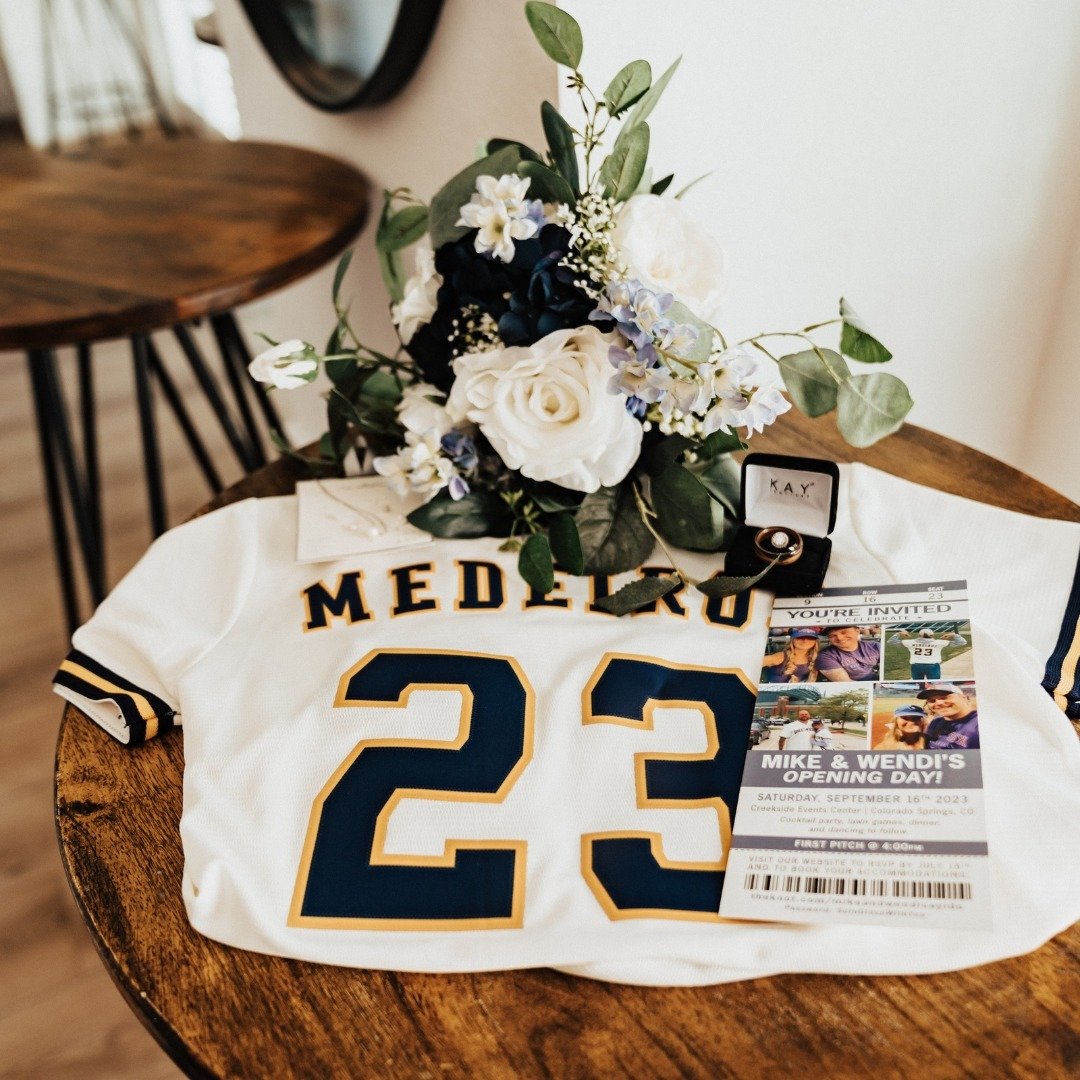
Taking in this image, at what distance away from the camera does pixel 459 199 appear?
84 centimetres

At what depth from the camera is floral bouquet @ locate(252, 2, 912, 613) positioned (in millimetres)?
739

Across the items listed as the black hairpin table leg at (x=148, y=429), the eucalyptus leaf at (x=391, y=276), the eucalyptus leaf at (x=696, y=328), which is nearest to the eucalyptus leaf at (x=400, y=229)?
the eucalyptus leaf at (x=391, y=276)

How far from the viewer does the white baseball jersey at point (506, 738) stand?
1.83ft

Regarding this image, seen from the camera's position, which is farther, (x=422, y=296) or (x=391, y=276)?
(x=391, y=276)

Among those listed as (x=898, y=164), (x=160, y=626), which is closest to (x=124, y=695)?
(x=160, y=626)

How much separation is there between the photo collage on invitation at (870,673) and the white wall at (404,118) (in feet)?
1.86

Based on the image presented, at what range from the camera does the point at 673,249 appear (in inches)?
30.4

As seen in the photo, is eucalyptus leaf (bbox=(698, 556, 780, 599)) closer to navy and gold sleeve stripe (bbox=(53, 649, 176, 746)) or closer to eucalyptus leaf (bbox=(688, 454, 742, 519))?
eucalyptus leaf (bbox=(688, 454, 742, 519))

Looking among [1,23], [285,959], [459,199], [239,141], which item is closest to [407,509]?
[459,199]

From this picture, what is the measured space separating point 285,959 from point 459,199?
0.59 metres

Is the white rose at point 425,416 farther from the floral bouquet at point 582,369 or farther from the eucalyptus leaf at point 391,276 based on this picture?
the eucalyptus leaf at point 391,276

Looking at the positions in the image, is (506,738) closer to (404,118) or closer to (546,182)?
(546,182)

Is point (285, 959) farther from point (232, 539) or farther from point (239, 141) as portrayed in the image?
point (239, 141)

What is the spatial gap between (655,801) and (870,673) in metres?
0.19
